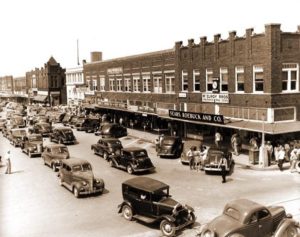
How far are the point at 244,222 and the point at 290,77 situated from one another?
1781cm

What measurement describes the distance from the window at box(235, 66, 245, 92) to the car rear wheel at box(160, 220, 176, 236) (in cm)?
1758

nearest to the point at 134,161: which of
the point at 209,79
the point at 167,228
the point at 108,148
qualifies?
the point at 108,148

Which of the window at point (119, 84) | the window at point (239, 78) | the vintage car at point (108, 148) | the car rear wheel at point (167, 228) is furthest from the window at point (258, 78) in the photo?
the window at point (119, 84)

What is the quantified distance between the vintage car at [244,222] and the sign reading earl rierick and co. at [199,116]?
52.0 ft

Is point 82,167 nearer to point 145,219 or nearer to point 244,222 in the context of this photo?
point 145,219

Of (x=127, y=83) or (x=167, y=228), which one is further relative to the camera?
(x=127, y=83)

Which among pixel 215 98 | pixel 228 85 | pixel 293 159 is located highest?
pixel 228 85

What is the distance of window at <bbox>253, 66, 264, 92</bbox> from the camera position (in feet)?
91.1

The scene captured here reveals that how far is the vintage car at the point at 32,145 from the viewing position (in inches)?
1235

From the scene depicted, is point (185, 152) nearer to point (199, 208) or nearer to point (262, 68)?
point (262, 68)

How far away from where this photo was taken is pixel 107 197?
1944cm

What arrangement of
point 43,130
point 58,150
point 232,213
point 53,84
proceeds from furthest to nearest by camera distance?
point 53,84
point 43,130
point 58,150
point 232,213

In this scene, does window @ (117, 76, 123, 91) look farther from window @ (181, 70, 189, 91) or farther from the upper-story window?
the upper-story window

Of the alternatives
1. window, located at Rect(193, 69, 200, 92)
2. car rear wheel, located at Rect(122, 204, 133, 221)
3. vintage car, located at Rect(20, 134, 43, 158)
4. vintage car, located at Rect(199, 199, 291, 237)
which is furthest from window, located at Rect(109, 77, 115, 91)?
vintage car, located at Rect(199, 199, 291, 237)
